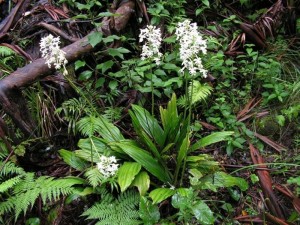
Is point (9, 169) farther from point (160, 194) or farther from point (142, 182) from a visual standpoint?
point (160, 194)

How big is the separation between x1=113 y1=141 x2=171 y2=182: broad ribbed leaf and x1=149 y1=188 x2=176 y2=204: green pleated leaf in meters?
0.19

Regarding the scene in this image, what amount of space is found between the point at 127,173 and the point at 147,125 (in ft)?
2.21

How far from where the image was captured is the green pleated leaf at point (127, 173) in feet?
9.12

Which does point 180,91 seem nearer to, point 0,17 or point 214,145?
point 214,145

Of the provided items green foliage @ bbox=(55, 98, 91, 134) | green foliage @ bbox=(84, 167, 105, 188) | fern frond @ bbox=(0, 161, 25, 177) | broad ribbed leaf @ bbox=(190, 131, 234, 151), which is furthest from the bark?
broad ribbed leaf @ bbox=(190, 131, 234, 151)

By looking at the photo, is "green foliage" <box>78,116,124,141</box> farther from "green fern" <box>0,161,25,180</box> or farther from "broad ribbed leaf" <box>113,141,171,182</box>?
"green fern" <box>0,161,25,180</box>

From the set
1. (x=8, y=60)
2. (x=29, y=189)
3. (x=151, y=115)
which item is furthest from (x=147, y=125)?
(x=8, y=60)

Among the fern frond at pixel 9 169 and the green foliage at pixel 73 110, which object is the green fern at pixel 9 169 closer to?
the fern frond at pixel 9 169

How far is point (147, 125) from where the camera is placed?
3398mm

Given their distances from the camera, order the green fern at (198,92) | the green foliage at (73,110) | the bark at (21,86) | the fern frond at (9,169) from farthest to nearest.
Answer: the green foliage at (73,110)
the green fern at (198,92)
the bark at (21,86)
the fern frond at (9,169)

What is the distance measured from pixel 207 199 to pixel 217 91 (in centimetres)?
144

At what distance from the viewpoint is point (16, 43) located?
13.9 feet

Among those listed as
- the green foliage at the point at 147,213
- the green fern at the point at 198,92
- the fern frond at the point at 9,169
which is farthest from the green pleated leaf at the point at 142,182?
the fern frond at the point at 9,169

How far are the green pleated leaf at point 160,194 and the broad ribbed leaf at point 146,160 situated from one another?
7.4 inches
